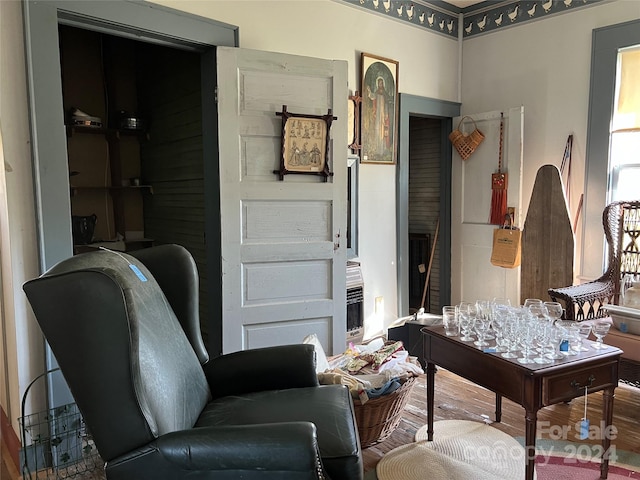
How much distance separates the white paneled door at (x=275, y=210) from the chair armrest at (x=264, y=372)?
89 centimetres

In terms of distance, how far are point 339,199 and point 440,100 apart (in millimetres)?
1878

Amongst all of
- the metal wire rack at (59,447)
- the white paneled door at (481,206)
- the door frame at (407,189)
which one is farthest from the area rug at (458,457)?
the white paneled door at (481,206)

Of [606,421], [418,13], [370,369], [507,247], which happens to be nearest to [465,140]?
[507,247]

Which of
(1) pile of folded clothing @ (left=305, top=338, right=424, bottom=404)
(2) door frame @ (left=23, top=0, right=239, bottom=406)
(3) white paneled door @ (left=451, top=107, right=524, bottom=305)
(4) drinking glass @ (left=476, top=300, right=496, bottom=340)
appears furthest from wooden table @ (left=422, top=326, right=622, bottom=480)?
(3) white paneled door @ (left=451, top=107, right=524, bottom=305)

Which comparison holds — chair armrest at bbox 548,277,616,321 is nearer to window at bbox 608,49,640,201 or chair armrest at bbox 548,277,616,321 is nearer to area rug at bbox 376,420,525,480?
window at bbox 608,49,640,201

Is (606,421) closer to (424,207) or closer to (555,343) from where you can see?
(555,343)

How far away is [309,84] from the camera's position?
2969mm

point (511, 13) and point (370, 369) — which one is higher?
point (511, 13)

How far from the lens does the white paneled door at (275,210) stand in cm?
279

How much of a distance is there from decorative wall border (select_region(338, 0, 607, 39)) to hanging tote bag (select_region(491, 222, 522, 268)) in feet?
5.77

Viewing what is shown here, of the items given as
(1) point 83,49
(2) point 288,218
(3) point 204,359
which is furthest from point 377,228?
(1) point 83,49

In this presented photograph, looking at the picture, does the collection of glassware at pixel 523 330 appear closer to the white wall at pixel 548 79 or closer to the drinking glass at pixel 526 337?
the drinking glass at pixel 526 337

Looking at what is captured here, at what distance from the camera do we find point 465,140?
14.2ft

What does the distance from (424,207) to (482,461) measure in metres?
3.16
